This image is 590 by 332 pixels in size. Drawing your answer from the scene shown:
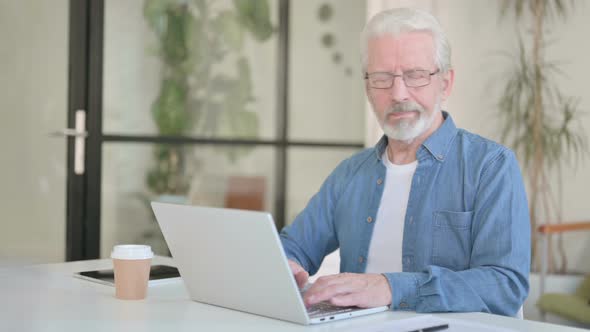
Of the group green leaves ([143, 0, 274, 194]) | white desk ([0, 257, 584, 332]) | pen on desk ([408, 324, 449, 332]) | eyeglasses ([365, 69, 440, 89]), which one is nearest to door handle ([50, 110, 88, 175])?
green leaves ([143, 0, 274, 194])

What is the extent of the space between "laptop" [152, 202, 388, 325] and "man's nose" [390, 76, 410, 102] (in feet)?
2.06

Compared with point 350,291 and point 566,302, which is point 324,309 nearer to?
point 350,291

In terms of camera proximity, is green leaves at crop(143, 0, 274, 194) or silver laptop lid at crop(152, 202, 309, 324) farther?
green leaves at crop(143, 0, 274, 194)

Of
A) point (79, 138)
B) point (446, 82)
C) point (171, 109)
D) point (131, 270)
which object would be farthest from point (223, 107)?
point (131, 270)

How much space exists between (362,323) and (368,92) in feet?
2.53

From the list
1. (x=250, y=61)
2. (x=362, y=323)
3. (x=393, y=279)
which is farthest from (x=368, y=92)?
(x=250, y=61)

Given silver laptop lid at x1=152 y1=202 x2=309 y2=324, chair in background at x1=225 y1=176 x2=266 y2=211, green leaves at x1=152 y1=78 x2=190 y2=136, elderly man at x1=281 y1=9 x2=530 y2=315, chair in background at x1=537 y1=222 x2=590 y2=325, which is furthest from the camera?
chair in background at x1=225 y1=176 x2=266 y2=211

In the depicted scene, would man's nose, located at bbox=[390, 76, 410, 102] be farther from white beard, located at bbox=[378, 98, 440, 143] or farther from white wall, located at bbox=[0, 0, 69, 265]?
white wall, located at bbox=[0, 0, 69, 265]

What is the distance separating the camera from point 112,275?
6.25 feet

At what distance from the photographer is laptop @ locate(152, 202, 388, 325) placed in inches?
52.0

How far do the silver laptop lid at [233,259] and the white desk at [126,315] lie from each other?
0.09ft

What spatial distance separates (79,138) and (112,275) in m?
2.45

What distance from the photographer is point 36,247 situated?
413cm

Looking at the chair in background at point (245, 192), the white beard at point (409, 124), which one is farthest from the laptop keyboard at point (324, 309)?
the chair in background at point (245, 192)
